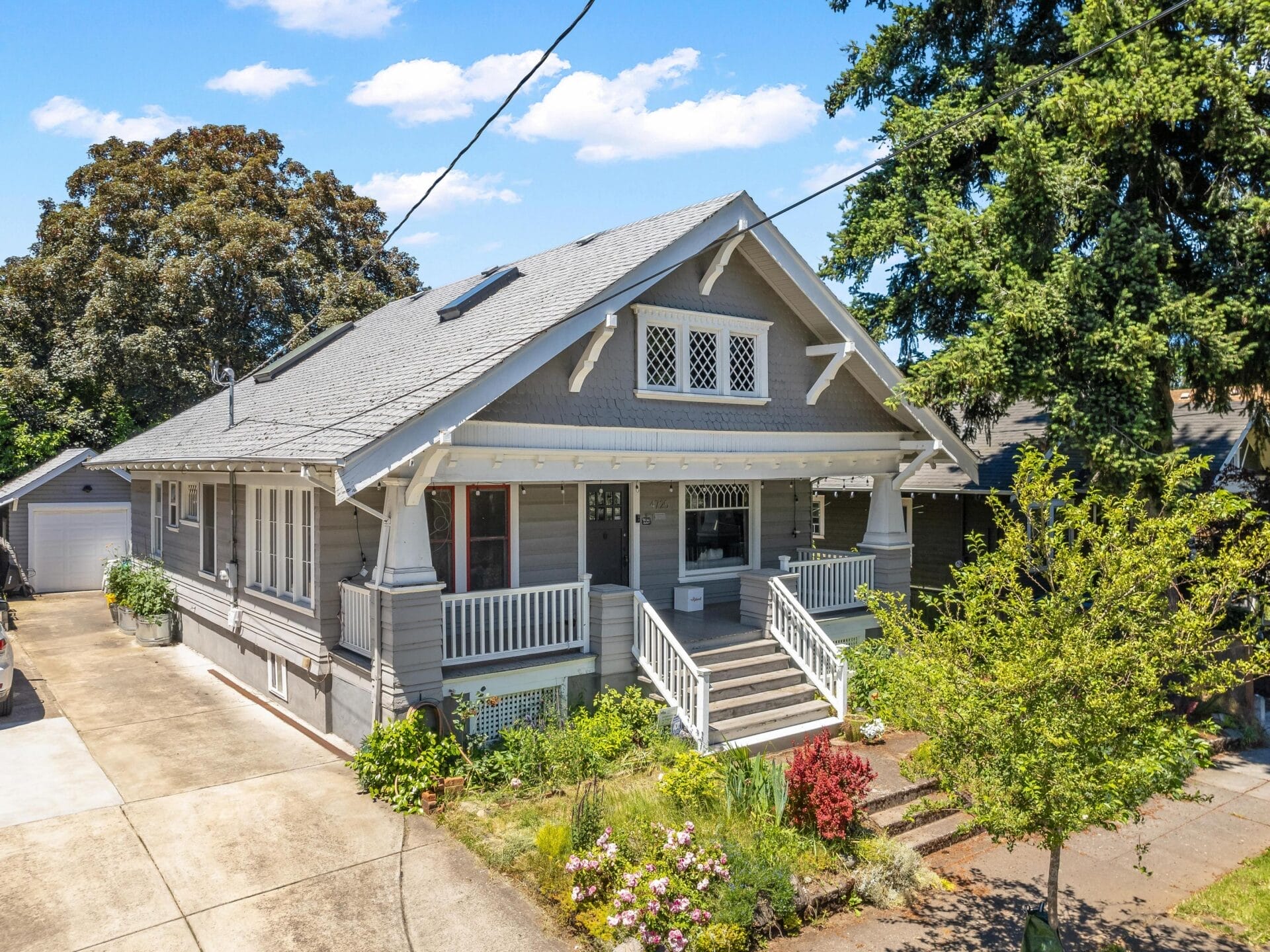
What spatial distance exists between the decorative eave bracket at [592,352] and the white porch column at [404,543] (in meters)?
2.48

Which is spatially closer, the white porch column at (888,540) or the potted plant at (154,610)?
the white porch column at (888,540)

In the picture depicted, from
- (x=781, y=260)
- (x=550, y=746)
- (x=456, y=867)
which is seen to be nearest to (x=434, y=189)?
(x=781, y=260)

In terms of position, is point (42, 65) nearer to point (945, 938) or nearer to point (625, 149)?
point (625, 149)

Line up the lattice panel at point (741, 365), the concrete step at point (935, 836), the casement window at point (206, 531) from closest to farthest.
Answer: the concrete step at point (935, 836) < the lattice panel at point (741, 365) < the casement window at point (206, 531)

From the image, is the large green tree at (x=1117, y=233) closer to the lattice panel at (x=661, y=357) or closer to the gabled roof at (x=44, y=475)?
the lattice panel at (x=661, y=357)

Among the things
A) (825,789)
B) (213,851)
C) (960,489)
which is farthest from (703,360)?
(960,489)

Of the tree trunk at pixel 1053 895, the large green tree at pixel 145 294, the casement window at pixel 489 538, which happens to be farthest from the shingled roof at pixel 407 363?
the large green tree at pixel 145 294

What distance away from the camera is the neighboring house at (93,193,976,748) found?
9688 millimetres

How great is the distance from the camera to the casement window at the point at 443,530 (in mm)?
11422

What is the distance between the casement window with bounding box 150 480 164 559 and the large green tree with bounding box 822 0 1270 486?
50.4 ft

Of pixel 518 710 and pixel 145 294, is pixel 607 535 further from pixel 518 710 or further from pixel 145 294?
pixel 145 294

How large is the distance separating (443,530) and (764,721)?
4.83 metres

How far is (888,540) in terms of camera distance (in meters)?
14.6

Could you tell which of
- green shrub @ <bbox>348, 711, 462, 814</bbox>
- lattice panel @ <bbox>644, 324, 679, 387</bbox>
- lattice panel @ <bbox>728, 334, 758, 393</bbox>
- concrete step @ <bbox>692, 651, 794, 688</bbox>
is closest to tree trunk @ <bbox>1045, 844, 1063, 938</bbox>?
concrete step @ <bbox>692, 651, 794, 688</bbox>
